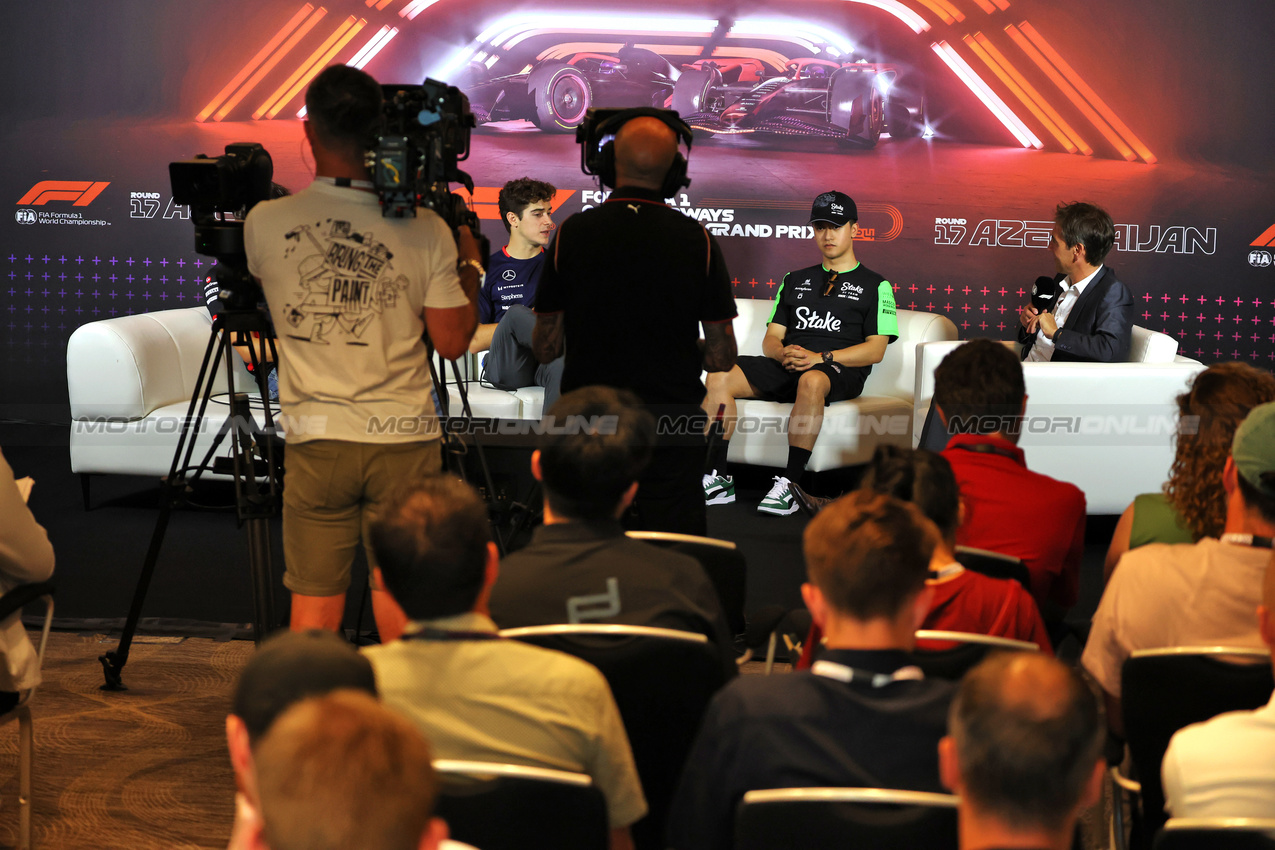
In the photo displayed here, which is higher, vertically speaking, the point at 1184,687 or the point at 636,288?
the point at 636,288

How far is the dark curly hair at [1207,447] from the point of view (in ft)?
6.84

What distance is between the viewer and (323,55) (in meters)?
6.22

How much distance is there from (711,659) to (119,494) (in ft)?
13.9

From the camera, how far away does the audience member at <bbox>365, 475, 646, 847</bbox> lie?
133 cm

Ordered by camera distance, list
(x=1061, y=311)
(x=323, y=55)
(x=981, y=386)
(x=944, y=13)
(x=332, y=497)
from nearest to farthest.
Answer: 1. (x=332, y=497)
2. (x=981, y=386)
3. (x=1061, y=311)
4. (x=944, y=13)
5. (x=323, y=55)

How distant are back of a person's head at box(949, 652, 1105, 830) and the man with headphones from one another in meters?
1.48

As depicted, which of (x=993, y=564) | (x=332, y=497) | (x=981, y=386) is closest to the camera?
(x=993, y=564)

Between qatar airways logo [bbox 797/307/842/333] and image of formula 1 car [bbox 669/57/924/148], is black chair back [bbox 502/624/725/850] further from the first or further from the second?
image of formula 1 car [bbox 669/57/924/148]

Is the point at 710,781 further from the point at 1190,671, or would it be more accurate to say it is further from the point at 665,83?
the point at 665,83

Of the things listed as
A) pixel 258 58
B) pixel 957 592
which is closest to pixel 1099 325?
pixel 957 592

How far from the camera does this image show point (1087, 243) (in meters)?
4.65

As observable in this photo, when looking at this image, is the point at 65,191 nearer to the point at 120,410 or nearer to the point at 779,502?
the point at 120,410

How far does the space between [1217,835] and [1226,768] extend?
0.11m

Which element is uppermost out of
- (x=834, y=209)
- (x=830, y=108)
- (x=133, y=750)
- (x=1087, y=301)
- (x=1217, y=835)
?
(x=830, y=108)
